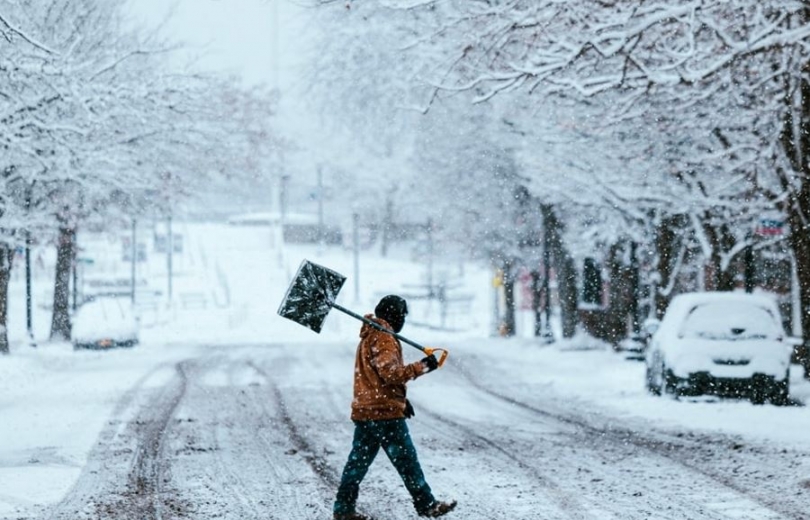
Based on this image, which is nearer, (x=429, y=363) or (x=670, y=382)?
(x=429, y=363)

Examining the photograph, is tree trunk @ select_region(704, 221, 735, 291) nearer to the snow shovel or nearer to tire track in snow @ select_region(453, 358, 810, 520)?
tire track in snow @ select_region(453, 358, 810, 520)

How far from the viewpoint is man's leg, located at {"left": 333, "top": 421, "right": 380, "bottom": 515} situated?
8117 mm

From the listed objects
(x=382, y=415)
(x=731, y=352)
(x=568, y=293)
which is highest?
(x=568, y=293)

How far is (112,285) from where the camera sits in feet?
227

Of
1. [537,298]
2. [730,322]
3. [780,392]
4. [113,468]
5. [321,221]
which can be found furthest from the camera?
[321,221]

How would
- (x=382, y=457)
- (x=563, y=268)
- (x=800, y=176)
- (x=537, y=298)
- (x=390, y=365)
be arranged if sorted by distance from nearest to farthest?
(x=390, y=365), (x=382, y=457), (x=800, y=176), (x=563, y=268), (x=537, y=298)

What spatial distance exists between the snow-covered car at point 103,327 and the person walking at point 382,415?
1101 inches

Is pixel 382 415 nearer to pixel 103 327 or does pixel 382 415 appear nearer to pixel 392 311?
pixel 392 311

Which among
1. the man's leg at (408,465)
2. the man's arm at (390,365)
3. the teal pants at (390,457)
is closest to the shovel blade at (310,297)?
the man's arm at (390,365)

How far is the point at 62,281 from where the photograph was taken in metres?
35.1

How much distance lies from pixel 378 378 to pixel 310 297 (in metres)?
0.81

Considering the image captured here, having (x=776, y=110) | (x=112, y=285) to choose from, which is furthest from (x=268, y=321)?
(x=776, y=110)

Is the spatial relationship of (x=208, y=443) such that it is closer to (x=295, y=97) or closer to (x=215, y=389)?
(x=215, y=389)

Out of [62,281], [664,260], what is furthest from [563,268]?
[62,281]
